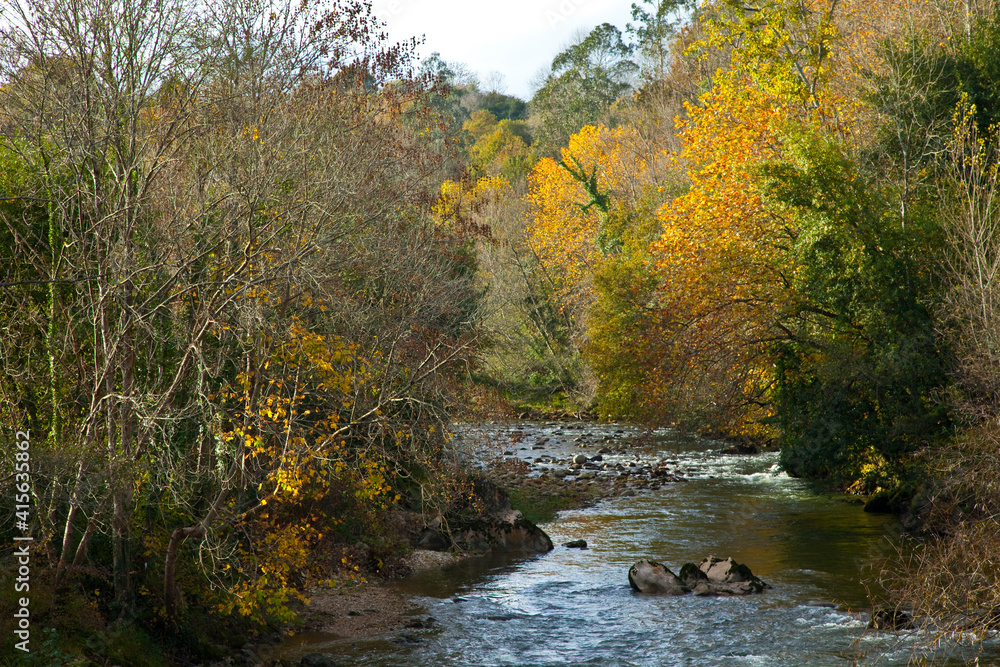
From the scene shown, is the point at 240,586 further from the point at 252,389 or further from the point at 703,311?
the point at 703,311

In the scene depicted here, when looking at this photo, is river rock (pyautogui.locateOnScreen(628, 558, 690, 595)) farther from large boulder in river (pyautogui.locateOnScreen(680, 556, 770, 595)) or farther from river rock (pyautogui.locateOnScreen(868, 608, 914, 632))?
river rock (pyautogui.locateOnScreen(868, 608, 914, 632))

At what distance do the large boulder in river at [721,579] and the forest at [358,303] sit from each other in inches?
97.4

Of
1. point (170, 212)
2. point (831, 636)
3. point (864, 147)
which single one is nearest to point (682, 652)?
point (831, 636)

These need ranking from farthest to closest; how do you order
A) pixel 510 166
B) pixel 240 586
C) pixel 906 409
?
pixel 510 166
pixel 906 409
pixel 240 586

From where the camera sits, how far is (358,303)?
14.6m

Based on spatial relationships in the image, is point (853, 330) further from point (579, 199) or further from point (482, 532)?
point (579, 199)

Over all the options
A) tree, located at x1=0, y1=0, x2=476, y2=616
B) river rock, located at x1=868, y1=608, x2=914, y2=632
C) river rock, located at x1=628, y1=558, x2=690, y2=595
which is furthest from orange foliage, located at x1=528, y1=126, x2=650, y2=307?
tree, located at x1=0, y1=0, x2=476, y2=616

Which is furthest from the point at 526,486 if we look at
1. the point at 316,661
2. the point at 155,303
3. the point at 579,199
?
the point at 579,199

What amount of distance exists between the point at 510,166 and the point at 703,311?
127 feet

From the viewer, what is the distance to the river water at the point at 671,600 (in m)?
10.9

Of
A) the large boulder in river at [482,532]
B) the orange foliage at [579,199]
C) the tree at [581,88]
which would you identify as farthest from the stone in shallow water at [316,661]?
the tree at [581,88]

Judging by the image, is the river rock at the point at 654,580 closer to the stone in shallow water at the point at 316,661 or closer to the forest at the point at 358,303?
the forest at the point at 358,303

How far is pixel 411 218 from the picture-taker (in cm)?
1888
